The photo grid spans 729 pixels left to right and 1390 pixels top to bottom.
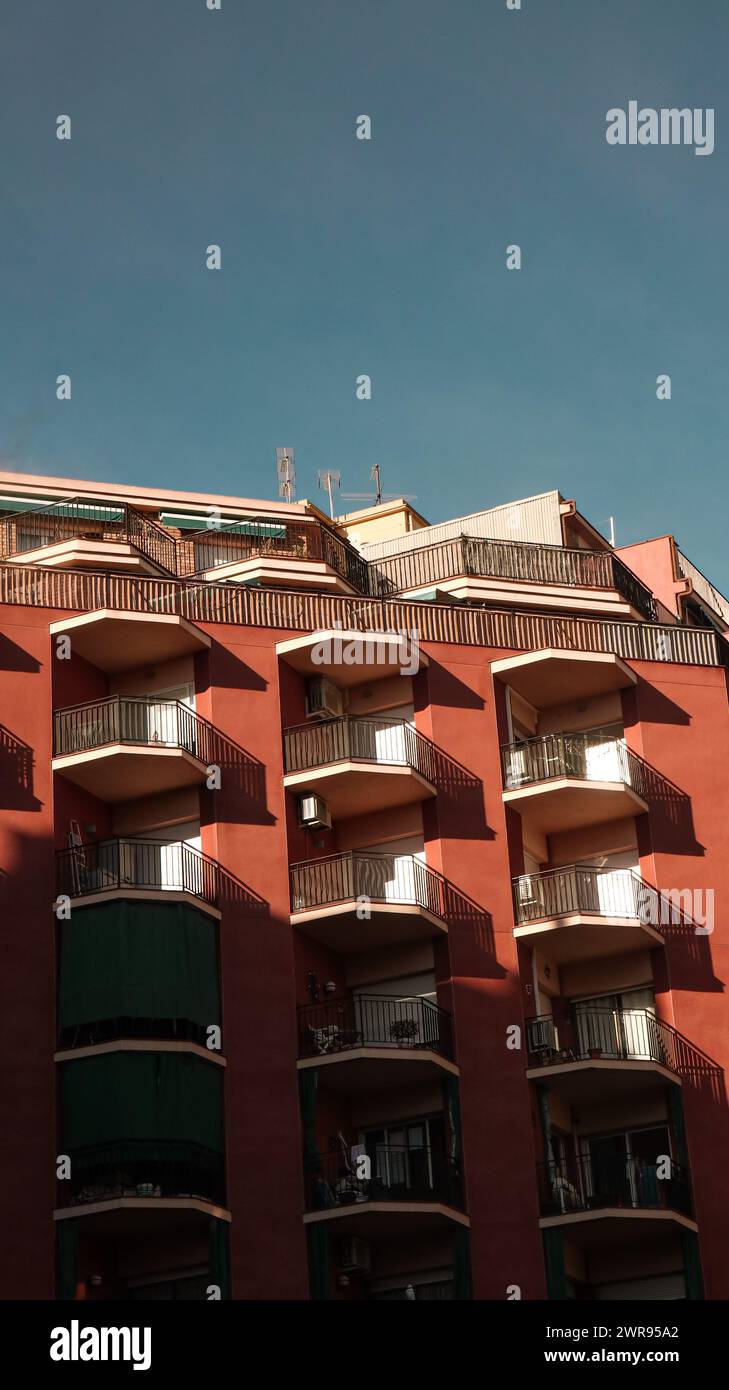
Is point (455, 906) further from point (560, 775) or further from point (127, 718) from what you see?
point (127, 718)

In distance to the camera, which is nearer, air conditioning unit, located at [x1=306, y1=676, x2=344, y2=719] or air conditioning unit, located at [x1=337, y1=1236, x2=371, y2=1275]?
air conditioning unit, located at [x1=337, y1=1236, x2=371, y2=1275]

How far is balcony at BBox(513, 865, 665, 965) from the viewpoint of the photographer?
4359cm

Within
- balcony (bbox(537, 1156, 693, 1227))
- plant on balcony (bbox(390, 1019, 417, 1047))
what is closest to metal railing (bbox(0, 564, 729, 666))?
plant on balcony (bbox(390, 1019, 417, 1047))

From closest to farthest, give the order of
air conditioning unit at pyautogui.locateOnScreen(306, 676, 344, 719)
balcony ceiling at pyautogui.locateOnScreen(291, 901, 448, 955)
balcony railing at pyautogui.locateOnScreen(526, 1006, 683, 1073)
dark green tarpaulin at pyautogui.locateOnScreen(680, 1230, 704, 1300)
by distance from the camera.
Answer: dark green tarpaulin at pyautogui.locateOnScreen(680, 1230, 704, 1300) < balcony ceiling at pyautogui.locateOnScreen(291, 901, 448, 955) < balcony railing at pyautogui.locateOnScreen(526, 1006, 683, 1073) < air conditioning unit at pyautogui.locateOnScreen(306, 676, 344, 719)

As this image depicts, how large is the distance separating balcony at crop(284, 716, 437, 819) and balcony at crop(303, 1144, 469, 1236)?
749cm

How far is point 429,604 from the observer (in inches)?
1869

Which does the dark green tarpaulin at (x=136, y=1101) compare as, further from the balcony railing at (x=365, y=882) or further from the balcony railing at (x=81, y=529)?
the balcony railing at (x=81, y=529)

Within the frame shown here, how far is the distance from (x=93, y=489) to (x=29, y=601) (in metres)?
8.52

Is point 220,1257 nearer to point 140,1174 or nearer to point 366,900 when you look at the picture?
point 140,1174

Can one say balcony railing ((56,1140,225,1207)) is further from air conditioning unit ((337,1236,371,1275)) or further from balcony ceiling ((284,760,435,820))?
balcony ceiling ((284,760,435,820))

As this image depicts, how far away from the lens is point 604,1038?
43750mm

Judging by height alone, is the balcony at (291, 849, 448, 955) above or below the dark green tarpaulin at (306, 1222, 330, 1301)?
above
